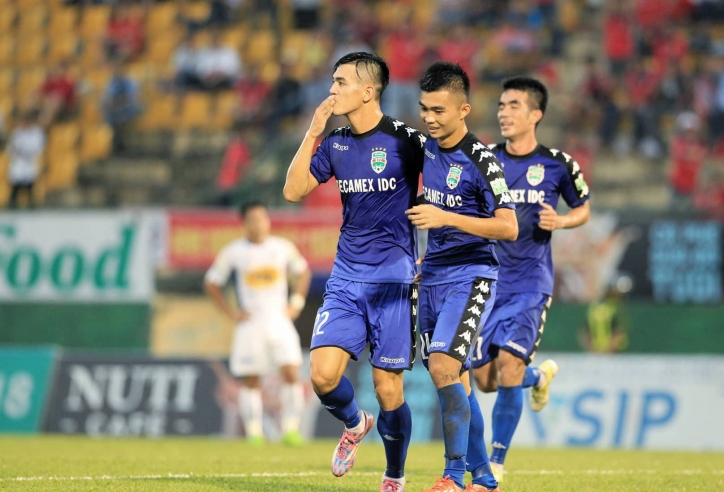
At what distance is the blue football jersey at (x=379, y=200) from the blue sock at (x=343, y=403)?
0.75 meters

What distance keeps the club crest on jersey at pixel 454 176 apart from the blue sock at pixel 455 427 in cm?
125

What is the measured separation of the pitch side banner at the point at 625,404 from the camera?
15.0m

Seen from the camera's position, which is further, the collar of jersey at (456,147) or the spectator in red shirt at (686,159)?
the spectator in red shirt at (686,159)

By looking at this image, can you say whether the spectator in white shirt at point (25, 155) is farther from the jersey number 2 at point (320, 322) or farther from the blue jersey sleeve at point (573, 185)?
the jersey number 2 at point (320, 322)

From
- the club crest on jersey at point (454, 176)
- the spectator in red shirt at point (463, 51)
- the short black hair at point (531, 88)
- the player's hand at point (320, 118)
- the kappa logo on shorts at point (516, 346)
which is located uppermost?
the spectator in red shirt at point (463, 51)

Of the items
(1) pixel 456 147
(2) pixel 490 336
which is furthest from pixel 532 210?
(1) pixel 456 147

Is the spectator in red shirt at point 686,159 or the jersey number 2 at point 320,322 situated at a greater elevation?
the spectator in red shirt at point 686,159

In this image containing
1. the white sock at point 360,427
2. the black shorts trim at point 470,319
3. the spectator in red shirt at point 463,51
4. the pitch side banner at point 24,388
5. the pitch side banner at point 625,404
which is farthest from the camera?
the spectator in red shirt at point 463,51

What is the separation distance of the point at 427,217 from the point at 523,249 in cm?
254

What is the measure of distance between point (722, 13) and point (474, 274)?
18.6m

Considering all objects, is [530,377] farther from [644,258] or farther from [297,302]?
[644,258]

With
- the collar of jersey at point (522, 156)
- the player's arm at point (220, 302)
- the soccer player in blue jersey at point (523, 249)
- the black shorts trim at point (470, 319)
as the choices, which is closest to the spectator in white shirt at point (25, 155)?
the player's arm at point (220, 302)

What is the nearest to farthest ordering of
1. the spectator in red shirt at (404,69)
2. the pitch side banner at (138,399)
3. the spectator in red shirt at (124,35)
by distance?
1. the pitch side banner at (138,399)
2. the spectator in red shirt at (404,69)
3. the spectator in red shirt at (124,35)

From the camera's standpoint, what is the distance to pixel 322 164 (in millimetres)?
7781
